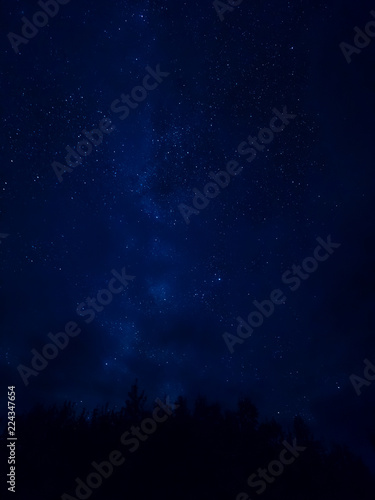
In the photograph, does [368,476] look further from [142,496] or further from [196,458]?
[142,496]

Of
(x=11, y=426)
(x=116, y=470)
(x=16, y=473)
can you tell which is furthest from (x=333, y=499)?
(x=11, y=426)

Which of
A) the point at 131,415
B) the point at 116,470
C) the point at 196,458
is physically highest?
the point at 131,415

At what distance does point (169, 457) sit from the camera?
17562 mm

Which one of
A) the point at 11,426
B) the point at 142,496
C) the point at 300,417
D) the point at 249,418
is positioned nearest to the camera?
the point at 142,496

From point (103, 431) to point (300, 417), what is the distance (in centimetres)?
2118

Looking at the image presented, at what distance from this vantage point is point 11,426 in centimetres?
1808

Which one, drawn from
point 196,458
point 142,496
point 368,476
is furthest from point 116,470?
point 368,476

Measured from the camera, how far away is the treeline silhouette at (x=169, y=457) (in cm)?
1609

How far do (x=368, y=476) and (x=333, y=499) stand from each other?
52.7 ft

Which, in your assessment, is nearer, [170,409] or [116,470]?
[116,470]

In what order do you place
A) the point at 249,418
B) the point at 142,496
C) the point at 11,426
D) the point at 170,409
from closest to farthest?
the point at 142,496
the point at 11,426
the point at 170,409
the point at 249,418

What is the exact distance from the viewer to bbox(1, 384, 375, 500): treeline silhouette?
52.8ft

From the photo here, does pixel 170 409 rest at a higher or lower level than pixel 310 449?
higher

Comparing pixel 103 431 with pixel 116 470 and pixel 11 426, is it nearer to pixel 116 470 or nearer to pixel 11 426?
pixel 116 470
